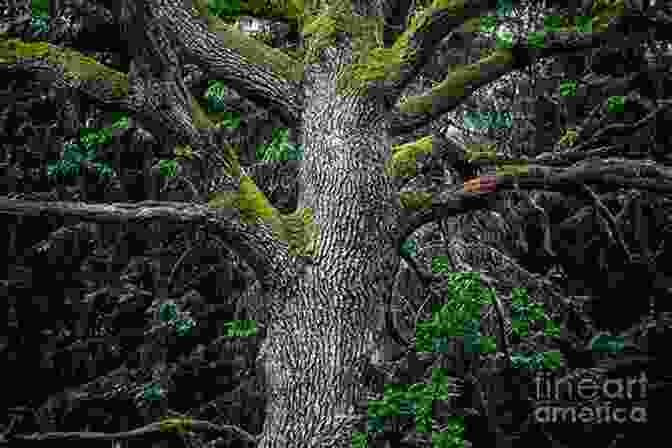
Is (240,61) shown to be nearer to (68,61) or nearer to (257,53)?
(257,53)

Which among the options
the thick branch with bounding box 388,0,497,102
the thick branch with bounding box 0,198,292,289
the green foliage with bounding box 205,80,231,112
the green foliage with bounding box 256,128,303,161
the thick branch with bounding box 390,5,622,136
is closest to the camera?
the thick branch with bounding box 0,198,292,289

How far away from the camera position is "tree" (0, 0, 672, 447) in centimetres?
319

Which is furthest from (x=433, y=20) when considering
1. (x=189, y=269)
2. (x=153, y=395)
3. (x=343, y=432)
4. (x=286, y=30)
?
(x=189, y=269)

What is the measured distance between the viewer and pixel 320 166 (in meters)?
3.69

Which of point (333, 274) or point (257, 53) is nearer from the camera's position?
point (333, 274)

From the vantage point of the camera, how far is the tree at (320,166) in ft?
10.5

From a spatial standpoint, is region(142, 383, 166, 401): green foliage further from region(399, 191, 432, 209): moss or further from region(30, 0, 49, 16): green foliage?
region(30, 0, 49, 16): green foliage

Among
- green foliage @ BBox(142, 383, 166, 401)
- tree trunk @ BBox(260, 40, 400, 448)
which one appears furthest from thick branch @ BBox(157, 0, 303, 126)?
green foliage @ BBox(142, 383, 166, 401)

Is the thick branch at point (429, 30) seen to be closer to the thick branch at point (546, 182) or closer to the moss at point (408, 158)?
the moss at point (408, 158)

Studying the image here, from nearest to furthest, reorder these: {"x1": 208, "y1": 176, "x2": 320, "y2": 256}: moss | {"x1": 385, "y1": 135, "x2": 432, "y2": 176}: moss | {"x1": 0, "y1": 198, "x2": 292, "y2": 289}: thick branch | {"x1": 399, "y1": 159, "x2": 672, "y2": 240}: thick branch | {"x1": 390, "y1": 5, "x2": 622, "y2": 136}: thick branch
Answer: {"x1": 0, "y1": 198, "x2": 292, "y2": 289}: thick branch < {"x1": 399, "y1": 159, "x2": 672, "y2": 240}: thick branch < {"x1": 208, "y1": 176, "x2": 320, "y2": 256}: moss < {"x1": 390, "y1": 5, "x2": 622, "y2": 136}: thick branch < {"x1": 385, "y1": 135, "x2": 432, "y2": 176}: moss

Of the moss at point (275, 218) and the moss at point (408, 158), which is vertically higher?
the moss at point (408, 158)

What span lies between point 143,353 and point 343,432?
12.9 ft

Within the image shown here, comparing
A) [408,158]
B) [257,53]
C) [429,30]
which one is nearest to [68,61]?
[257,53]

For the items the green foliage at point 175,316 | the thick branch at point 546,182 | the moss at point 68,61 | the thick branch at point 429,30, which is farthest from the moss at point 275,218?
the green foliage at point 175,316
